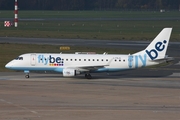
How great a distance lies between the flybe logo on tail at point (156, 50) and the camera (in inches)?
2484

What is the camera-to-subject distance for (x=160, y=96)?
50.2 m

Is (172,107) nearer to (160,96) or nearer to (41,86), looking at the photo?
(160,96)

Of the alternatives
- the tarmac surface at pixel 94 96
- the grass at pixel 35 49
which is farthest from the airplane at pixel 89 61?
the grass at pixel 35 49

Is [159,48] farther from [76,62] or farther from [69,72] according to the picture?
[69,72]

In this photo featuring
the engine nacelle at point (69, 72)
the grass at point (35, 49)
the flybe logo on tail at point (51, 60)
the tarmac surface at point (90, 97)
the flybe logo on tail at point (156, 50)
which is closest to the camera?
the tarmac surface at point (90, 97)

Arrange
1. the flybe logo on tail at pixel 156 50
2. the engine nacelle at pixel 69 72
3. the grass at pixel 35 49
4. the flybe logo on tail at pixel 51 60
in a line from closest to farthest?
1. the engine nacelle at pixel 69 72
2. the flybe logo on tail at pixel 51 60
3. the flybe logo on tail at pixel 156 50
4. the grass at pixel 35 49

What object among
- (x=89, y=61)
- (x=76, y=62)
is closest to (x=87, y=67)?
(x=89, y=61)

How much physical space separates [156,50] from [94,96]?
15.8m

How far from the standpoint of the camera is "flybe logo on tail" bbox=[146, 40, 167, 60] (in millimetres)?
63094

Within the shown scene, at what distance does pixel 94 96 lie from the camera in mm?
49688

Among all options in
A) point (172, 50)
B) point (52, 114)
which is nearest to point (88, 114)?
point (52, 114)

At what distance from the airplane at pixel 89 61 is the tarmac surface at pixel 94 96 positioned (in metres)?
1.16

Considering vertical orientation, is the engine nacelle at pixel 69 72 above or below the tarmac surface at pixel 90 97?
above

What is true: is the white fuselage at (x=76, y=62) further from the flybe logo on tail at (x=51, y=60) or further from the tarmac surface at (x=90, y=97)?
the tarmac surface at (x=90, y=97)
